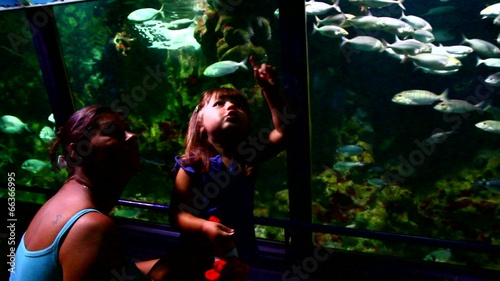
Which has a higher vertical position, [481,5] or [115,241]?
[115,241]

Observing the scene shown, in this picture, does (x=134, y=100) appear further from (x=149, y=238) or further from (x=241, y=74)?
(x=149, y=238)

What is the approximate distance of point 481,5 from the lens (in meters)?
5.86

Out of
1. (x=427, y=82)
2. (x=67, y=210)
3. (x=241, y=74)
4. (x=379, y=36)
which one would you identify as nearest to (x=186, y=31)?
(x=241, y=74)

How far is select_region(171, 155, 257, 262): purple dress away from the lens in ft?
5.78

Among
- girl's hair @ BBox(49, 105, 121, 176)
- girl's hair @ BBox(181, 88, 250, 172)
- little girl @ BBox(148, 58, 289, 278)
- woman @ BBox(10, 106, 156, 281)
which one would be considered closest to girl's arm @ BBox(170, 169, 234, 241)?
little girl @ BBox(148, 58, 289, 278)

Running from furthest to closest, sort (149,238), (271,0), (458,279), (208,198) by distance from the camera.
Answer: (271,0) → (149,238) → (458,279) → (208,198)

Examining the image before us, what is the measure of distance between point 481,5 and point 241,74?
167 inches

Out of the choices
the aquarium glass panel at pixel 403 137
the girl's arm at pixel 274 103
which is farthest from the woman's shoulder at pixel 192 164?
the aquarium glass panel at pixel 403 137

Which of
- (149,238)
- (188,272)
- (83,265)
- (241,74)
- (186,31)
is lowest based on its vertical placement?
(149,238)

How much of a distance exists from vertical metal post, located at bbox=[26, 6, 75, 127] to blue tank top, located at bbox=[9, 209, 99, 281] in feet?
10.8

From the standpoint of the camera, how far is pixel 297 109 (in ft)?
10.1

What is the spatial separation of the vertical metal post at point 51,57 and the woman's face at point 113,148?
3132mm

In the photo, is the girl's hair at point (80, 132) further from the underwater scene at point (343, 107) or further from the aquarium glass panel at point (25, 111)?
the aquarium glass panel at point (25, 111)

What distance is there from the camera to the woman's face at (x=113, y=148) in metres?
1.15
